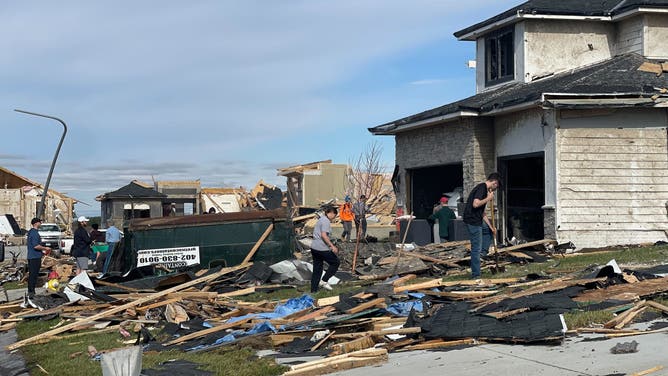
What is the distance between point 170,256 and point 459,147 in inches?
364

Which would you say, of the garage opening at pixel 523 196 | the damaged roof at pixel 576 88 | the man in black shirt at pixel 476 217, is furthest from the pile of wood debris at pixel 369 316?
the garage opening at pixel 523 196

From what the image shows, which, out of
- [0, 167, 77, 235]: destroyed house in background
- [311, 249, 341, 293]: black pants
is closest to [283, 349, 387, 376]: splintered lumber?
[311, 249, 341, 293]: black pants

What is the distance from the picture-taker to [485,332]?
27.0 ft

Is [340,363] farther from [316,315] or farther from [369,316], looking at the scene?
[316,315]

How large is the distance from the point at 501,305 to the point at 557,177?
10.5 m

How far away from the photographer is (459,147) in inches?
912

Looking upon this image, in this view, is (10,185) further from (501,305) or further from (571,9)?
(501,305)

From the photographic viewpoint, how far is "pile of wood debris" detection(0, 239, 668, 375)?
8203 mm

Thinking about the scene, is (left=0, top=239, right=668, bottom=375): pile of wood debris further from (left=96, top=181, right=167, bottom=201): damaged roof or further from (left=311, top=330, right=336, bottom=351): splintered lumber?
(left=96, top=181, right=167, bottom=201): damaged roof

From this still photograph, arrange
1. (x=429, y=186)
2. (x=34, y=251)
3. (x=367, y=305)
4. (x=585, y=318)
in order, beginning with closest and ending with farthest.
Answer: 1. (x=585, y=318)
2. (x=367, y=305)
3. (x=34, y=251)
4. (x=429, y=186)

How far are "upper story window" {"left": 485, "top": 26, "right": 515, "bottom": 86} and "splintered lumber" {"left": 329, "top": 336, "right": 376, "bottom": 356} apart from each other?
56.6ft

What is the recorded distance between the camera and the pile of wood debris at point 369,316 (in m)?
8.20

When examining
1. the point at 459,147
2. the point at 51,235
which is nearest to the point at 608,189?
the point at 459,147

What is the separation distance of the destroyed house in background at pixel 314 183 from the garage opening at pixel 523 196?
2361cm
